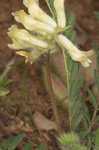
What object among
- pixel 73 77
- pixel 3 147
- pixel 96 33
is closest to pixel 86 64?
pixel 73 77

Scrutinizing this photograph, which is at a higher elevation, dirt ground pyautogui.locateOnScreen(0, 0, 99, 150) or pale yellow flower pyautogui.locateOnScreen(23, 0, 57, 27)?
pale yellow flower pyautogui.locateOnScreen(23, 0, 57, 27)

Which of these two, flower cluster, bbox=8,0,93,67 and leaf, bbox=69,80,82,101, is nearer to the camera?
flower cluster, bbox=8,0,93,67

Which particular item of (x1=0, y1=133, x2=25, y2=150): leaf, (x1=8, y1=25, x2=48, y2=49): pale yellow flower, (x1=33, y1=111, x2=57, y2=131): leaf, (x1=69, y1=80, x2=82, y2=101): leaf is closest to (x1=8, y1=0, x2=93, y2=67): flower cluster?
(x1=8, y1=25, x2=48, y2=49): pale yellow flower

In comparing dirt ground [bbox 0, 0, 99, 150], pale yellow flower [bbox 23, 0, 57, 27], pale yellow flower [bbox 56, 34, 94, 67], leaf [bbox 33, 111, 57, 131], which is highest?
pale yellow flower [bbox 23, 0, 57, 27]

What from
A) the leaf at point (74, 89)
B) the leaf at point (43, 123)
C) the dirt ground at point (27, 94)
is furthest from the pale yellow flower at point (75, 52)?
the leaf at point (43, 123)

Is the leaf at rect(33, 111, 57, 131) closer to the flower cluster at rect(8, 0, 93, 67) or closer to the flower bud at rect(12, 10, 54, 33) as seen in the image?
the flower cluster at rect(8, 0, 93, 67)

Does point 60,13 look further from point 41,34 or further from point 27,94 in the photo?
point 27,94
